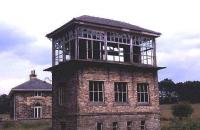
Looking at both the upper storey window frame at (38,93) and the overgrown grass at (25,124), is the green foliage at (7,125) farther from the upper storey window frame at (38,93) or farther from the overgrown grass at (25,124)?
the upper storey window frame at (38,93)

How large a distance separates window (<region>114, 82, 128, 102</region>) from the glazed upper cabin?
1.83 m

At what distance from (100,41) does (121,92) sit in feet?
14.9

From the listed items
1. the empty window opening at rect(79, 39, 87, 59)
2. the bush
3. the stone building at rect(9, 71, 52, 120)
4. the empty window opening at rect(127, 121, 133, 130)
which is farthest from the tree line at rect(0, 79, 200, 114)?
the empty window opening at rect(127, 121, 133, 130)

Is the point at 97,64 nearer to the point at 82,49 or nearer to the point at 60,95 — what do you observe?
the point at 82,49

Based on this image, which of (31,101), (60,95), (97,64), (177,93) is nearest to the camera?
(97,64)

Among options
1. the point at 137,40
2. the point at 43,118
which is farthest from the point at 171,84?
the point at 137,40

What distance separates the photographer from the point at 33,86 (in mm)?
51250

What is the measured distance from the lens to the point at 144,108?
30625mm

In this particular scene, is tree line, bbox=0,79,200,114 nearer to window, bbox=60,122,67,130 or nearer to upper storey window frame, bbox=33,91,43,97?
upper storey window frame, bbox=33,91,43,97

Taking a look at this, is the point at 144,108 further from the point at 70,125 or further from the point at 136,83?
the point at 70,125

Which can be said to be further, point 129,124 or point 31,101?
point 31,101

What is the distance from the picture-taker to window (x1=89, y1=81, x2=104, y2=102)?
28.0 metres

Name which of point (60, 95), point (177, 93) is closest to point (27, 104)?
point (60, 95)

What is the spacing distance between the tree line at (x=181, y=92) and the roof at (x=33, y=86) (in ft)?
161
